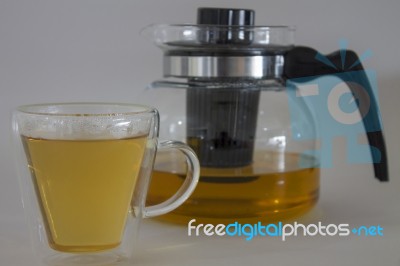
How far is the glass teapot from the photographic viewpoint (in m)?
0.96

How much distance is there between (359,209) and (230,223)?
206 mm

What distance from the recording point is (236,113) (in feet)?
3.25

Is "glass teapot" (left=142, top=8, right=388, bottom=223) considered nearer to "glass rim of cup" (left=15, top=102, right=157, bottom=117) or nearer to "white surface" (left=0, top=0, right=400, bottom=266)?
"glass rim of cup" (left=15, top=102, right=157, bottom=117)

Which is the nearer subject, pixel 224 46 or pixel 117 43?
pixel 224 46

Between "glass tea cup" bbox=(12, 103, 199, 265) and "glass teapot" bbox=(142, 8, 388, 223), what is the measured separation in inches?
5.5

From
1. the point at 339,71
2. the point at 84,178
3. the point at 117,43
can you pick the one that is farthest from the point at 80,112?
the point at 117,43

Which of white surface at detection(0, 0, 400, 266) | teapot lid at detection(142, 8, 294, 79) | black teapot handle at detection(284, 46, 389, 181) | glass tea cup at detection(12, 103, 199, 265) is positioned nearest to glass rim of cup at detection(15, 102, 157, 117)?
glass tea cup at detection(12, 103, 199, 265)

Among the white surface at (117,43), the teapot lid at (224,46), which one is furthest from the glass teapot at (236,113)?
the white surface at (117,43)

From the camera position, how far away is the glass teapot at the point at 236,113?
0.96 m

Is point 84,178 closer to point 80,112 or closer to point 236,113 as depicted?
point 80,112

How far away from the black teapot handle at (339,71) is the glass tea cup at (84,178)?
0.83ft

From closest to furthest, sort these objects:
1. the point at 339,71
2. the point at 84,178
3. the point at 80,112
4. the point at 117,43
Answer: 1. the point at 84,178
2. the point at 80,112
3. the point at 339,71
4. the point at 117,43

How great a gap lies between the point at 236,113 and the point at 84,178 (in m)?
0.26

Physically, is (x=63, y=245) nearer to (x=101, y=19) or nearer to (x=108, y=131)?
(x=108, y=131)
